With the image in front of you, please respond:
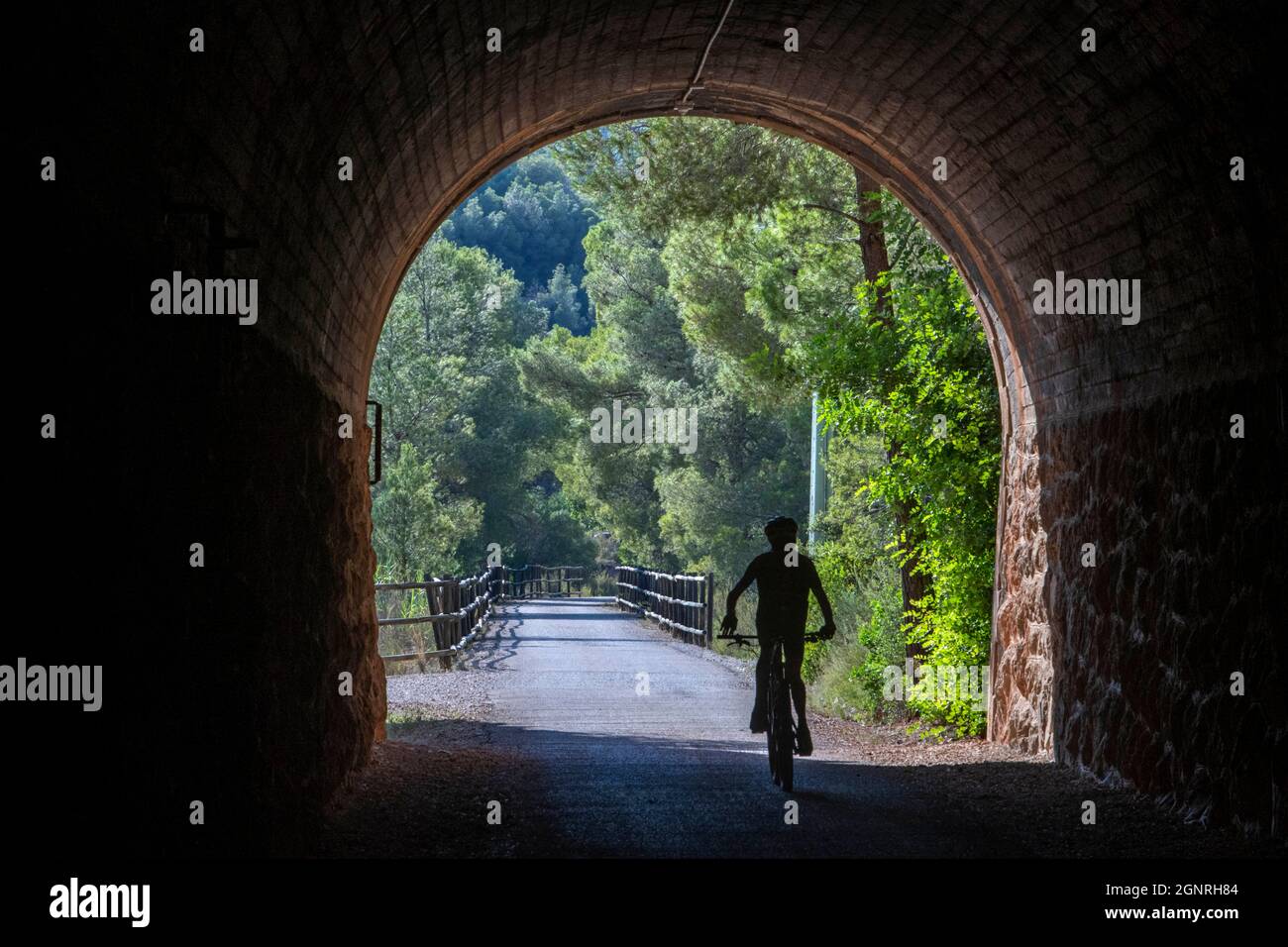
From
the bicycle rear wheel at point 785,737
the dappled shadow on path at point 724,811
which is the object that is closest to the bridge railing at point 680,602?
the dappled shadow on path at point 724,811

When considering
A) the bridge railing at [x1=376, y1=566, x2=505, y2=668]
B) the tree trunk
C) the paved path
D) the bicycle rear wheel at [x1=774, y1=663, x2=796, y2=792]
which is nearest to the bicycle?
the bicycle rear wheel at [x1=774, y1=663, x2=796, y2=792]

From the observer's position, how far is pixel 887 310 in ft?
49.2

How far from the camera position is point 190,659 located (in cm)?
493

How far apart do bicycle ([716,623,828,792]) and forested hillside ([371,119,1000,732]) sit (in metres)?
3.99

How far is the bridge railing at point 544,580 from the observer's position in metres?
47.4

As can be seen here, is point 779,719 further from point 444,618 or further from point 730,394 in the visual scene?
point 730,394

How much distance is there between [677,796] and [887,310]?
24.4 ft

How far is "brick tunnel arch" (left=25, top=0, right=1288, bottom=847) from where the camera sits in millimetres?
5004

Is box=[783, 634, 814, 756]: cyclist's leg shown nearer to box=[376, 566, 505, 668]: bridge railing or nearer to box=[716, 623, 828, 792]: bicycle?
box=[716, 623, 828, 792]: bicycle

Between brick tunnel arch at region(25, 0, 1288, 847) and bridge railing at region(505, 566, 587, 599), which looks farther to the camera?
bridge railing at region(505, 566, 587, 599)

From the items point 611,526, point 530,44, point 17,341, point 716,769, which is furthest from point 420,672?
point 611,526

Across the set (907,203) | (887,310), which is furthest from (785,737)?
(887,310)

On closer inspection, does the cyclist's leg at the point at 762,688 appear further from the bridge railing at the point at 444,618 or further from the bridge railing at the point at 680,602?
the bridge railing at the point at 680,602
